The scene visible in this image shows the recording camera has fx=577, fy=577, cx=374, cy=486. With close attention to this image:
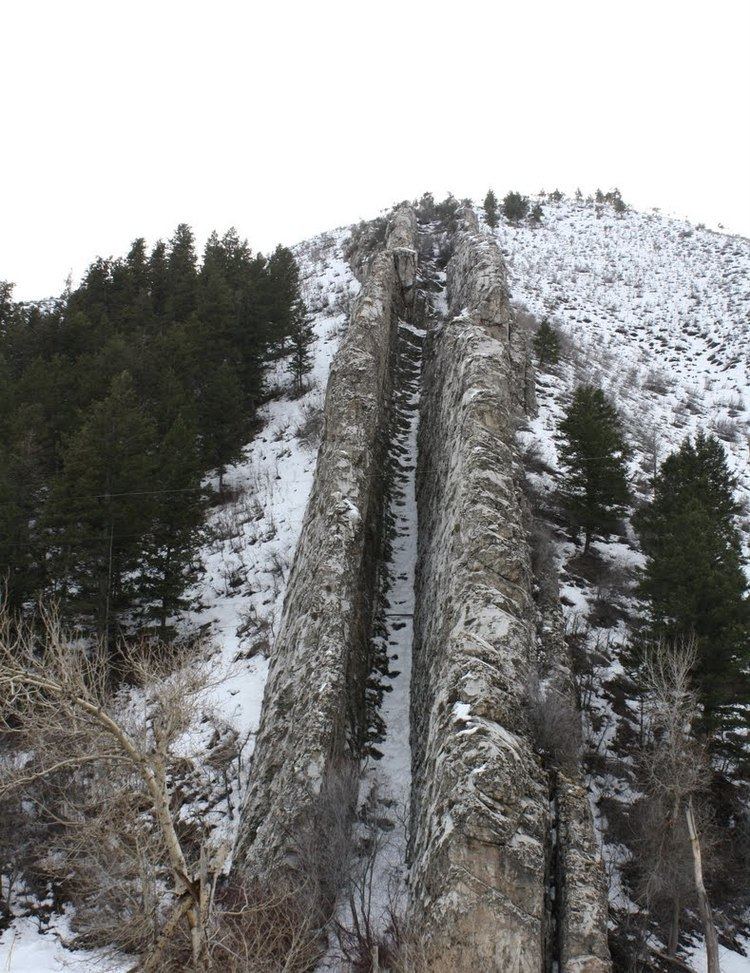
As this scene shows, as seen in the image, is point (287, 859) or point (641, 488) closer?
point (287, 859)

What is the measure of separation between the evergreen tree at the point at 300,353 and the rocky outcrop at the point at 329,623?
11806 millimetres

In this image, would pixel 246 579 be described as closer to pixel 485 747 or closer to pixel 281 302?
pixel 485 747

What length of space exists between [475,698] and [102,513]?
14.8 metres

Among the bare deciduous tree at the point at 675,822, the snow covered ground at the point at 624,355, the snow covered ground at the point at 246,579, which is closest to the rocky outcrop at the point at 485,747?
the bare deciduous tree at the point at 675,822

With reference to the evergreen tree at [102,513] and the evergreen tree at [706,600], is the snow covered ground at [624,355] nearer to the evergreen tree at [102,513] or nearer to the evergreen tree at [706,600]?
the evergreen tree at [706,600]

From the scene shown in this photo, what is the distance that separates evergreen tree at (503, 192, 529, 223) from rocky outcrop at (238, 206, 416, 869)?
6381 cm

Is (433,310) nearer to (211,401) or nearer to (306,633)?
(211,401)

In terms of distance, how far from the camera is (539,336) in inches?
1575

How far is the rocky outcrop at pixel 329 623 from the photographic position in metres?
13.1

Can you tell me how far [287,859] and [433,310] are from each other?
31660 mm

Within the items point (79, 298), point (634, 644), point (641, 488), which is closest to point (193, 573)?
point (634, 644)

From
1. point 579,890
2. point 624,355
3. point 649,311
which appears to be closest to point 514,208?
point 649,311

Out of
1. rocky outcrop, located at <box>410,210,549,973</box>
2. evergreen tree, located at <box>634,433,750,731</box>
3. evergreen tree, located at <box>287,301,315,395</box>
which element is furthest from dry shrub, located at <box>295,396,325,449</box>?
evergreen tree, located at <box>634,433,750,731</box>

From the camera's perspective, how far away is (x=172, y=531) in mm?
22203
